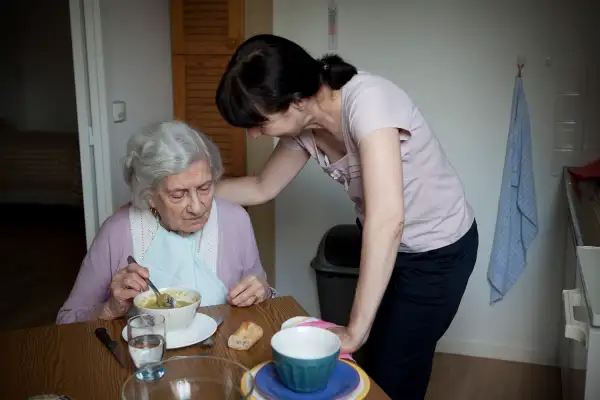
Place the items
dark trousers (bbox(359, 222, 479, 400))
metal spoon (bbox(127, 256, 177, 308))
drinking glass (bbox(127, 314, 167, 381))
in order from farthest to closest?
dark trousers (bbox(359, 222, 479, 400)) → metal spoon (bbox(127, 256, 177, 308)) → drinking glass (bbox(127, 314, 167, 381))

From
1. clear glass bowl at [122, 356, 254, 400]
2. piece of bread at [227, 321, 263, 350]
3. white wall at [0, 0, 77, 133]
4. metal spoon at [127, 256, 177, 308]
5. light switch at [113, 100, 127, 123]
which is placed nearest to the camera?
clear glass bowl at [122, 356, 254, 400]

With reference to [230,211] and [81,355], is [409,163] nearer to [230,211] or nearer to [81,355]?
[230,211]

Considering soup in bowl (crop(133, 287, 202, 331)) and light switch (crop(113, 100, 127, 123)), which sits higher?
light switch (crop(113, 100, 127, 123))

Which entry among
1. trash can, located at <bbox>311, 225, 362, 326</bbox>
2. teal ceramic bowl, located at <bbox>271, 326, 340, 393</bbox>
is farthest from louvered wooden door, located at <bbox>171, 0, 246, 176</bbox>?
teal ceramic bowl, located at <bbox>271, 326, 340, 393</bbox>

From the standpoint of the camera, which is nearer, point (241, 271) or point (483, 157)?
point (241, 271)

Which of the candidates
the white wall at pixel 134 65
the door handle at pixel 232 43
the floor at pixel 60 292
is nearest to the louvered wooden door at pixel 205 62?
the door handle at pixel 232 43

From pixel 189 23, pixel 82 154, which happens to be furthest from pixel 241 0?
pixel 82 154

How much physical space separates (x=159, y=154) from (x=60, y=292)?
2.36 m

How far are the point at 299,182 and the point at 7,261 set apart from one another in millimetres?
2285

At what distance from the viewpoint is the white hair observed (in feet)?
4.88

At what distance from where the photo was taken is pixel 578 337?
4.87ft

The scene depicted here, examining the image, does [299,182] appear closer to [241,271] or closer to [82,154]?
[82,154]

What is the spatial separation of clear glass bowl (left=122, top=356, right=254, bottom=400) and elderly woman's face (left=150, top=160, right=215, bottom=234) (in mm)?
539

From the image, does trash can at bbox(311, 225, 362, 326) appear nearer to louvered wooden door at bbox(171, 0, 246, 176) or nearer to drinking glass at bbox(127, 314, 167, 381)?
louvered wooden door at bbox(171, 0, 246, 176)
